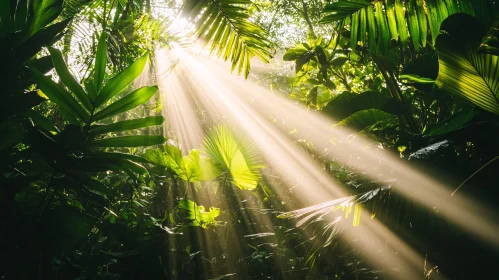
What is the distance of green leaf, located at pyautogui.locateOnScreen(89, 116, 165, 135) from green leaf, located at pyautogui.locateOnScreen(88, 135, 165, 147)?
33 millimetres

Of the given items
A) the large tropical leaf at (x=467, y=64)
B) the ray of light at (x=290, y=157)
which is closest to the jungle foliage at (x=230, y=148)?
the large tropical leaf at (x=467, y=64)

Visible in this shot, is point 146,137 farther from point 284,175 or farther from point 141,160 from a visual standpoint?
point 284,175

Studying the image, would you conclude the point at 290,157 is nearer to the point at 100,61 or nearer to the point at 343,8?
the point at 343,8

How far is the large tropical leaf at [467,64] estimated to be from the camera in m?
0.83

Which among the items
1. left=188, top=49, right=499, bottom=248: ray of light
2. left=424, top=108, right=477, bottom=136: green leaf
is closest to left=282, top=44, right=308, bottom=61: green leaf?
left=188, top=49, right=499, bottom=248: ray of light

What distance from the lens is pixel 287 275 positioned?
2.15m

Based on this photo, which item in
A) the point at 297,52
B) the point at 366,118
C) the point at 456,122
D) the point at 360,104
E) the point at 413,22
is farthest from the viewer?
the point at 297,52

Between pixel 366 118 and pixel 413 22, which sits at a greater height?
pixel 413 22

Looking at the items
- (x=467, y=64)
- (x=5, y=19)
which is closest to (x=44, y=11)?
(x=5, y=19)

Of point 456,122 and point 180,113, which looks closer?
point 456,122

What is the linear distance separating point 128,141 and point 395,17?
56.7 inches

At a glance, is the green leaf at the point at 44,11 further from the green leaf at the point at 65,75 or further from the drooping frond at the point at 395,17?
the drooping frond at the point at 395,17

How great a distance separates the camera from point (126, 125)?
94cm

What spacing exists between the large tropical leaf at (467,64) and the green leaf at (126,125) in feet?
3.07
